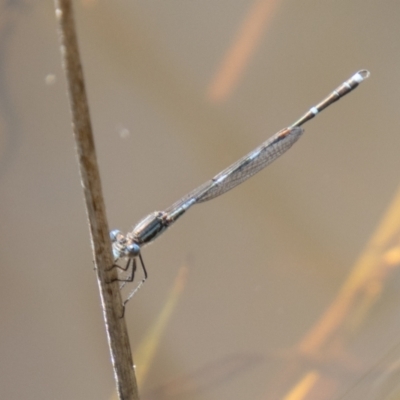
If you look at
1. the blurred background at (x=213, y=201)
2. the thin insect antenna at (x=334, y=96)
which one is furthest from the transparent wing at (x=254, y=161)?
the blurred background at (x=213, y=201)

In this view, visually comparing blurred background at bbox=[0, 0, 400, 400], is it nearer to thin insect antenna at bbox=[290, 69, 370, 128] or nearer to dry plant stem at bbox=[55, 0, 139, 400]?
thin insect antenna at bbox=[290, 69, 370, 128]

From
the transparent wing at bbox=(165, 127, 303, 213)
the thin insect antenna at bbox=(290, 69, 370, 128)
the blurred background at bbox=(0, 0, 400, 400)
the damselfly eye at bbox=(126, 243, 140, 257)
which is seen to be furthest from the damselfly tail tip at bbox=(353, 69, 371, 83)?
the damselfly eye at bbox=(126, 243, 140, 257)

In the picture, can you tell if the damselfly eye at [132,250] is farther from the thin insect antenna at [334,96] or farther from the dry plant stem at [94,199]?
the thin insect antenna at [334,96]

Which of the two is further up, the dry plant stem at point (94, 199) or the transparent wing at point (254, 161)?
the transparent wing at point (254, 161)

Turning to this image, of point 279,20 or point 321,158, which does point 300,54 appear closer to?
point 279,20

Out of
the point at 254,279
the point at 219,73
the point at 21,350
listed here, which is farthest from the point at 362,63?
the point at 21,350
